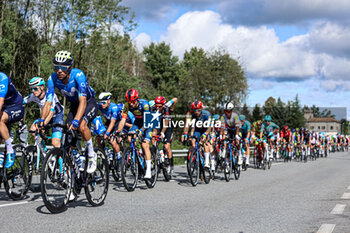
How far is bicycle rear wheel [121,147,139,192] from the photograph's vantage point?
8.17 metres

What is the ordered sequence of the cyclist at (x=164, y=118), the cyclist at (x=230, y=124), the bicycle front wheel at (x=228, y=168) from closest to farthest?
the cyclist at (x=164, y=118) < the bicycle front wheel at (x=228, y=168) < the cyclist at (x=230, y=124)

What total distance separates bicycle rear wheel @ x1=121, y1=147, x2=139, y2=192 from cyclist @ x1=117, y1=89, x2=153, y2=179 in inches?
10.6

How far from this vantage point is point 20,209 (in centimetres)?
583

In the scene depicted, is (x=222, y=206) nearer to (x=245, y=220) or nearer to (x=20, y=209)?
(x=245, y=220)

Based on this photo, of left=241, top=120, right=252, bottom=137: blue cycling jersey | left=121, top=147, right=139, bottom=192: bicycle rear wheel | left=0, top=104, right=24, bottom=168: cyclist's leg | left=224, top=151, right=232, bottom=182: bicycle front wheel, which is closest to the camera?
left=0, top=104, right=24, bottom=168: cyclist's leg

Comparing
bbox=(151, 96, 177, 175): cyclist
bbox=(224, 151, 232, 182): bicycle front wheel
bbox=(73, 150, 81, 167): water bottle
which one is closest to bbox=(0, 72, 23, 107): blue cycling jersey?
bbox=(73, 150, 81, 167): water bottle

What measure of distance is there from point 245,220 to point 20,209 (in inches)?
123

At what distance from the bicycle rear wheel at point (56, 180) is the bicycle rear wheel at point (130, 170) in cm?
246

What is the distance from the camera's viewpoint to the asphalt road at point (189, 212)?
4910 mm

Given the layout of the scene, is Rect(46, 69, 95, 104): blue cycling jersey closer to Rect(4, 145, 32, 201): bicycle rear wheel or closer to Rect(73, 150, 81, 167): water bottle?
Rect(73, 150, 81, 167): water bottle

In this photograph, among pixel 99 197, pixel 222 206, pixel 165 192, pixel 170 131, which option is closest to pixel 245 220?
pixel 222 206

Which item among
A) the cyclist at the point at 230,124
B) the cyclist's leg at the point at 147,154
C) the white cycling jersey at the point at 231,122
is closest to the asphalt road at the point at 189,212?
the cyclist's leg at the point at 147,154

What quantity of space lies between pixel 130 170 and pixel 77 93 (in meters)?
2.77

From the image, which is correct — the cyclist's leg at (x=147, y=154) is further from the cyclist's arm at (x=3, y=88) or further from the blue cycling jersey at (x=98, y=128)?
the cyclist's arm at (x=3, y=88)
